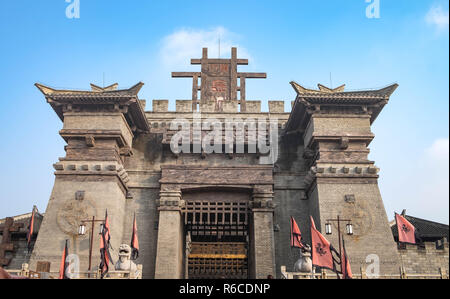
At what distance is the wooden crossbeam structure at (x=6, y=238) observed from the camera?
21969 millimetres

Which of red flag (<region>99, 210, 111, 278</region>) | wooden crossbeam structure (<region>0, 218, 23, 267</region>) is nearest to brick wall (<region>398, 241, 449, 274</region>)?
red flag (<region>99, 210, 111, 278</region>)

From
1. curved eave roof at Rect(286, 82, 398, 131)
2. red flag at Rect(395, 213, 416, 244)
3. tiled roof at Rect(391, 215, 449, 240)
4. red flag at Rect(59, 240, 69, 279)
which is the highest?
curved eave roof at Rect(286, 82, 398, 131)

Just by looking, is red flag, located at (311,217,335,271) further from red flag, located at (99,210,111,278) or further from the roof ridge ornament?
the roof ridge ornament

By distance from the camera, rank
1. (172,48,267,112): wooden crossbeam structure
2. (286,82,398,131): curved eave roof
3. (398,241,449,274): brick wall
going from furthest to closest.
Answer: (172,48,267,112): wooden crossbeam structure
(286,82,398,131): curved eave roof
(398,241,449,274): brick wall

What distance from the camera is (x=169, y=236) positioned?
73.9 ft

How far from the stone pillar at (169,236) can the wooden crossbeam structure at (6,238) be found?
680 centimetres

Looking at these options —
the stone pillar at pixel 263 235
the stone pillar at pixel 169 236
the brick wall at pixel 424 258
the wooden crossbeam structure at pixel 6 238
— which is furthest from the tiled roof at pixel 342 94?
the wooden crossbeam structure at pixel 6 238

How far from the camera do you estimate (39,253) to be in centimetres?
2048

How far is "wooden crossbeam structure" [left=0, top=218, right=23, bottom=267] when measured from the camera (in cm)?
2197

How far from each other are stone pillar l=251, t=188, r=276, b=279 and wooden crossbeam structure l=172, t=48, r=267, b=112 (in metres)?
5.89

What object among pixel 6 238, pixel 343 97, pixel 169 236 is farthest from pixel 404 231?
pixel 6 238
